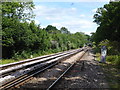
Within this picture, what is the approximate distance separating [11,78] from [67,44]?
58327 mm

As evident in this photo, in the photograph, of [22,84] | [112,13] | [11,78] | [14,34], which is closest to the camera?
[22,84]

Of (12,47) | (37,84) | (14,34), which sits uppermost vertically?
(14,34)

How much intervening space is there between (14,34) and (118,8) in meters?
16.1

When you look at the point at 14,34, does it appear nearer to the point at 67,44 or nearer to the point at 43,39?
the point at 43,39

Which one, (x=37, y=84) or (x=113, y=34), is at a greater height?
(x=113, y=34)

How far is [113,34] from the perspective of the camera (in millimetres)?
12227

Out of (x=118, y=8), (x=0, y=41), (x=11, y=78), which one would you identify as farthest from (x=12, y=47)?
(x=118, y=8)

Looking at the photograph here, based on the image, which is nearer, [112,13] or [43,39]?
[112,13]

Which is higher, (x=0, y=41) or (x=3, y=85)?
(x=0, y=41)

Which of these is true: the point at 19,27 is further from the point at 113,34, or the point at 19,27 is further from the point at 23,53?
the point at 113,34

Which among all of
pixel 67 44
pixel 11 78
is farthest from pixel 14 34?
pixel 67 44

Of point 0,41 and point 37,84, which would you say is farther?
point 0,41

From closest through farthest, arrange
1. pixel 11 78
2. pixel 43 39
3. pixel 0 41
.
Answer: pixel 11 78 → pixel 0 41 → pixel 43 39

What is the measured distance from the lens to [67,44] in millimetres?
67062
